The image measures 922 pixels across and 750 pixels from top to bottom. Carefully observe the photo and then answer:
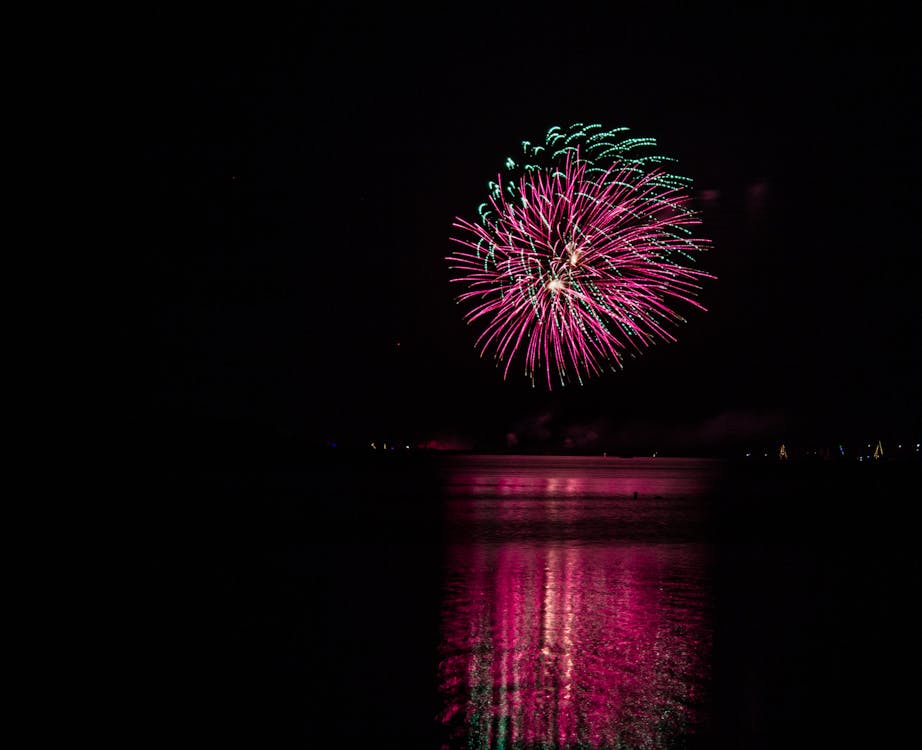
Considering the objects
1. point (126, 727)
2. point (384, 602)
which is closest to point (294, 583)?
point (384, 602)

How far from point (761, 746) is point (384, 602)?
7.31 metres

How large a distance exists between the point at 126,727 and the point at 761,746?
530 cm

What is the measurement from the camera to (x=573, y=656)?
30.1 feet

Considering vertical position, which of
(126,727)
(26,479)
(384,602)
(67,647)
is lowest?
(126,727)

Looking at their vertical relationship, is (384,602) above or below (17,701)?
above

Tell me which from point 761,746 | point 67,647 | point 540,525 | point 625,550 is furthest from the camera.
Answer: point 540,525

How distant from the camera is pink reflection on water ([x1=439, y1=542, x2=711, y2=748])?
6.85 metres

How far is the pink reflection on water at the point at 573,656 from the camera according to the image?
685cm

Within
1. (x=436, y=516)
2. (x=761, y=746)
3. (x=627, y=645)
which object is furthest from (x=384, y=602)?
(x=436, y=516)

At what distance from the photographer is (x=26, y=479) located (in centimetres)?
3872

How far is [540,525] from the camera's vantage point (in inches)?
1145

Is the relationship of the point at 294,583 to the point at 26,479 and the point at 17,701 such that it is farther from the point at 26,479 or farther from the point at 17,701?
the point at 26,479

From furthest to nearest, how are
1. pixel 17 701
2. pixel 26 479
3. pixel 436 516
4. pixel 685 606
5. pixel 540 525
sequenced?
pixel 26 479 → pixel 436 516 → pixel 540 525 → pixel 685 606 → pixel 17 701

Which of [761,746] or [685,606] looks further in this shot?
[685,606]
